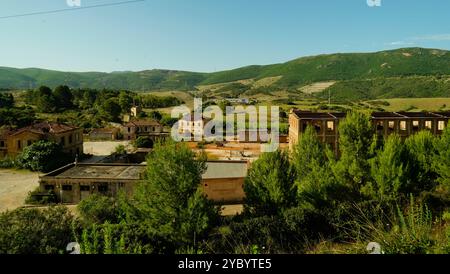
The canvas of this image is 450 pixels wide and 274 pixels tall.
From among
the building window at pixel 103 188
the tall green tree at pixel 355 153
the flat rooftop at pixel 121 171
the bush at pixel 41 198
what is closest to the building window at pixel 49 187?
the bush at pixel 41 198

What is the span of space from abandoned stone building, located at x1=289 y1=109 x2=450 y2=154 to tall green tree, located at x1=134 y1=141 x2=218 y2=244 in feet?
70.3

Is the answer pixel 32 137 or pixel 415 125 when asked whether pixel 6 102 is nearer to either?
pixel 32 137

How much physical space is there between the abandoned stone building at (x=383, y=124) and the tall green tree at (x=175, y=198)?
2143 cm

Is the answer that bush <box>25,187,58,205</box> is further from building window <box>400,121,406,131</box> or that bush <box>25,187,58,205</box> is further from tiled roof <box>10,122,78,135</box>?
building window <box>400,121,406,131</box>

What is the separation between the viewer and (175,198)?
1577cm

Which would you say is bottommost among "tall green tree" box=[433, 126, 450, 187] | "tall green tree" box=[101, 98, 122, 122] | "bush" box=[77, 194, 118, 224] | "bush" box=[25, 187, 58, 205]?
"bush" box=[25, 187, 58, 205]

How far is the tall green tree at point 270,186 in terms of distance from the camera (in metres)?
18.4

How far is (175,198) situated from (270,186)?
16.5ft

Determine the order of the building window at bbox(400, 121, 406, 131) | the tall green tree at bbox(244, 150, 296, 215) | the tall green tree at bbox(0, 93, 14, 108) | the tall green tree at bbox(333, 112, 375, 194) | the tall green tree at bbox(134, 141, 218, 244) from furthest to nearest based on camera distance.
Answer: the tall green tree at bbox(0, 93, 14, 108), the building window at bbox(400, 121, 406, 131), the tall green tree at bbox(333, 112, 375, 194), the tall green tree at bbox(244, 150, 296, 215), the tall green tree at bbox(134, 141, 218, 244)

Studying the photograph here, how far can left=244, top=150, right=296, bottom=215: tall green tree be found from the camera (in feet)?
60.5

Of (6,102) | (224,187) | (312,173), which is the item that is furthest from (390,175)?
(6,102)

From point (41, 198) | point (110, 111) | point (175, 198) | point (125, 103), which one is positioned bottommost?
point (41, 198)

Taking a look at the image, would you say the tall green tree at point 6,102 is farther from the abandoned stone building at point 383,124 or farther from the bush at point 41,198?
the abandoned stone building at point 383,124

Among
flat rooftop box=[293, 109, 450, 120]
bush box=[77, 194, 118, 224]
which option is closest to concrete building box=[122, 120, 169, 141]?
flat rooftop box=[293, 109, 450, 120]
